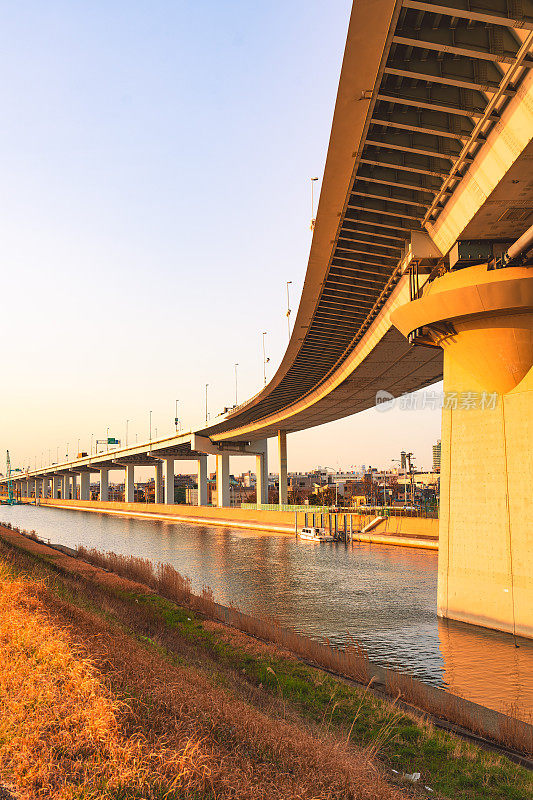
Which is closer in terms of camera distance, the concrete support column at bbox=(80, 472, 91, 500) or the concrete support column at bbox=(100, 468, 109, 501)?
the concrete support column at bbox=(100, 468, 109, 501)

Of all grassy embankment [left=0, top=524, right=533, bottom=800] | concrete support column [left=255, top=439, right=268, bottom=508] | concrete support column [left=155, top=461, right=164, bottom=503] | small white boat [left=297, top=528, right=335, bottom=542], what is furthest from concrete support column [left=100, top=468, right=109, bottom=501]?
grassy embankment [left=0, top=524, right=533, bottom=800]

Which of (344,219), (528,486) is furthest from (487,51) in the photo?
(528,486)

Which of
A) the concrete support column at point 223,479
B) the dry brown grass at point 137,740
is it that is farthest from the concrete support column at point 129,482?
the dry brown grass at point 137,740

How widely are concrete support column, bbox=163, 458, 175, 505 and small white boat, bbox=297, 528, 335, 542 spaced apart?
200 ft

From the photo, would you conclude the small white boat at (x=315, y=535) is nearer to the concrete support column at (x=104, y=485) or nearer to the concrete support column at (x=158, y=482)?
the concrete support column at (x=158, y=482)

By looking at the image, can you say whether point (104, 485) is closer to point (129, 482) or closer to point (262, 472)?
point (129, 482)

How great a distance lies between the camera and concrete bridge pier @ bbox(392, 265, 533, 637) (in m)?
20.6

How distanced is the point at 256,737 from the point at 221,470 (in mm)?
96892

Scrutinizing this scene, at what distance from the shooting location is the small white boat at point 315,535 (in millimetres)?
60125

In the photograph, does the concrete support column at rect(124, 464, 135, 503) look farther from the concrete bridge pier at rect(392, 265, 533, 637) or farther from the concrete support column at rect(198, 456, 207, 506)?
the concrete bridge pier at rect(392, 265, 533, 637)

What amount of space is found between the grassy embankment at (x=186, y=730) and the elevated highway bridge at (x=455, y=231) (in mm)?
10206

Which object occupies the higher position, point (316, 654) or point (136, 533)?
point (316, 654)

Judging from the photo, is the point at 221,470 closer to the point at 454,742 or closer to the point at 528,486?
the point at 528,486

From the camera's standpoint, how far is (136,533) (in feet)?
258
